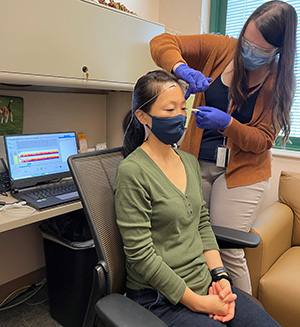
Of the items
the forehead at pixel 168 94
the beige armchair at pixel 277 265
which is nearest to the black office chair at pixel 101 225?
the forehead at pixel 168 94

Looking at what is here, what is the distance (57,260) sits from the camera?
5.37 feet

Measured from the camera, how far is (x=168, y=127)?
1.01 meters

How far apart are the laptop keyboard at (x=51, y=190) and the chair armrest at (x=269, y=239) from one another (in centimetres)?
100

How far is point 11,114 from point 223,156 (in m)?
1.22

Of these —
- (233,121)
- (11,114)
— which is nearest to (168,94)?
(233,121)

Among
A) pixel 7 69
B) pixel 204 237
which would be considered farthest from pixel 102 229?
pixel 7 69

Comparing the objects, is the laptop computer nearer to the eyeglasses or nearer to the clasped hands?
the clasped hands

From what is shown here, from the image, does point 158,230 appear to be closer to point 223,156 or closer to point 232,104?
point 223,156

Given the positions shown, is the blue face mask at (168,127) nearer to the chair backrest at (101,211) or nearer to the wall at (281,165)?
the chair backrest at (101,211)

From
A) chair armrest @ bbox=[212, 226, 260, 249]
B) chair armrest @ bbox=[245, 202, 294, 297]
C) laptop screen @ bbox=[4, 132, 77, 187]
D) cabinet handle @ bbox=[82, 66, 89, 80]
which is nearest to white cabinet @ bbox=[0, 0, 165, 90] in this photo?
cabinet handle @ bbox=[82, 66, 89, 80]

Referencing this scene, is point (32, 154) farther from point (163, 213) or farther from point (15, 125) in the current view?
point (163, 213)

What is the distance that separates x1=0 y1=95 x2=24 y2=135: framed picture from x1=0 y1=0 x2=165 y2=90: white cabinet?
1.20ft

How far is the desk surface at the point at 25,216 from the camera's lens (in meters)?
1.17

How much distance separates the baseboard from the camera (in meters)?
1.88
